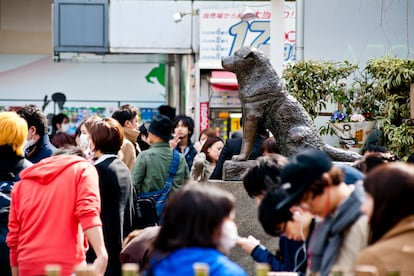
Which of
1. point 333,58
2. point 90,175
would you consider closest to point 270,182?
point 90,175

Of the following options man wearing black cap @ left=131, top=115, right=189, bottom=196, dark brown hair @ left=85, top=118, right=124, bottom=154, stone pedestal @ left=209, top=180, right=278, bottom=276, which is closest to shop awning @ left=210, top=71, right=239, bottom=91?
man wearing black cap @ left=131, top=115, right=189, bottom=196

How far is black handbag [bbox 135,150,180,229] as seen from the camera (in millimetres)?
8125

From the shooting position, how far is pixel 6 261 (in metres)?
6.20

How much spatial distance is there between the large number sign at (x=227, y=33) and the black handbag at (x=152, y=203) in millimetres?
7476

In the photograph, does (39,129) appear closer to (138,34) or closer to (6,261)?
(6,261)

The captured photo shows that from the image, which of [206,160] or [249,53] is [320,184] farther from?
[206,160]

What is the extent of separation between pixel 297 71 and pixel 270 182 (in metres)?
7.25

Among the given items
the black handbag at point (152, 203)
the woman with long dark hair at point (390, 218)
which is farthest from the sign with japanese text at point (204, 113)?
Result: the woman with long dark hair at point (390, 218)

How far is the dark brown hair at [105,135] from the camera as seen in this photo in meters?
6.80

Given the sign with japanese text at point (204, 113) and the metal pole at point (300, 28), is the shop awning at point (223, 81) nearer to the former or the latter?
the sign with japanese text at point (204, 113)

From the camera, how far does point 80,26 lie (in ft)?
56.4

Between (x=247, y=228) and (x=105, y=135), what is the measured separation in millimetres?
1379

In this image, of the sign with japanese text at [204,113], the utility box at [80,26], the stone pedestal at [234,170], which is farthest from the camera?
the utility box at [80,26]

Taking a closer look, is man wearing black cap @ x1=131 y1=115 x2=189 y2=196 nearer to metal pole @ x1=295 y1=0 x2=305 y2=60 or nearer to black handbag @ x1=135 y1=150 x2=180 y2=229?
black handbag @ x1=135 y1=150 x2=180 y2=229
